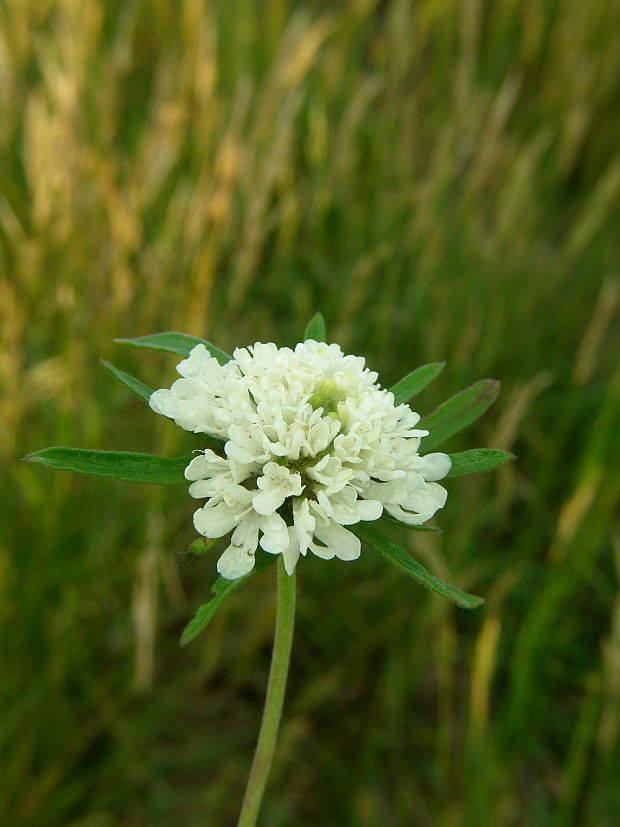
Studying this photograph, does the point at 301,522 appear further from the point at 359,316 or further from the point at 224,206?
the point at 359,316

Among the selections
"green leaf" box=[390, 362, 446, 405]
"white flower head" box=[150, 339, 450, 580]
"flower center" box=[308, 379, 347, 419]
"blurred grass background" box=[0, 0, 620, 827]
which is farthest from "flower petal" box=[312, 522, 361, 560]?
"blurred grass background" box=[0, 0, 620, 827]

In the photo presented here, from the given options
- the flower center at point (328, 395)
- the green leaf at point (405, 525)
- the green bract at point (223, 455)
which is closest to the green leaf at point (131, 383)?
the green bract at point (223, 455)

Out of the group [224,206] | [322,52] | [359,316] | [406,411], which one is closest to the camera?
[406,411]

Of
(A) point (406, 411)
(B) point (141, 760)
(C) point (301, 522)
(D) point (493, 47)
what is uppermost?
(D) point (493, 47)

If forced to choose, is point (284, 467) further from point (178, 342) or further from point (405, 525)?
point (178, 342)

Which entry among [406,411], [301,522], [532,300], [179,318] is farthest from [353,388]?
[532,300]

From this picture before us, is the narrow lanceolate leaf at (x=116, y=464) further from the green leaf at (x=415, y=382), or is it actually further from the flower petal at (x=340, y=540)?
the green leaf at (x=415, y=382)

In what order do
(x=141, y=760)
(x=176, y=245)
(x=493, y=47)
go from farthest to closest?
(x=493, y=47) < (x=176, y=245) < (x=141, y=760)

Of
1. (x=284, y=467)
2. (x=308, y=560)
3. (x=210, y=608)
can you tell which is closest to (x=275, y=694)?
(x=210, y=608)
